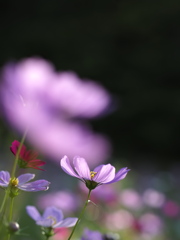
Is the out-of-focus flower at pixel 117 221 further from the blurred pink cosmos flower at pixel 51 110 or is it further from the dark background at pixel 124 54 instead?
the dark background at pixel 124 54

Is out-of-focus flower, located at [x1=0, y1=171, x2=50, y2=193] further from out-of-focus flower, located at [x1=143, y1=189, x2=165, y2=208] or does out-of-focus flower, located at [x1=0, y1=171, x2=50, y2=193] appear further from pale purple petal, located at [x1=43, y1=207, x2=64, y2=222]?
out-of-focus flower, located at [x1=143, y1=189, x2=165, y2=208]

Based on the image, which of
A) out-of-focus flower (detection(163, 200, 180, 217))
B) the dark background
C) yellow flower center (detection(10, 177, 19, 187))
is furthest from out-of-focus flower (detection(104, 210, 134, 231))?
the dark background

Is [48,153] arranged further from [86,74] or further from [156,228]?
[86,74]

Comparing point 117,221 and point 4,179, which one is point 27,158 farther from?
point 117,221

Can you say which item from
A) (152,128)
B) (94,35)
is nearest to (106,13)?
(94,35)

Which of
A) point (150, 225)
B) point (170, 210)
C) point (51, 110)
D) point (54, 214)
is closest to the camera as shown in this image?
point (51, 110)

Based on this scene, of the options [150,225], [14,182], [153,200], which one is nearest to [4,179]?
[14,182]
